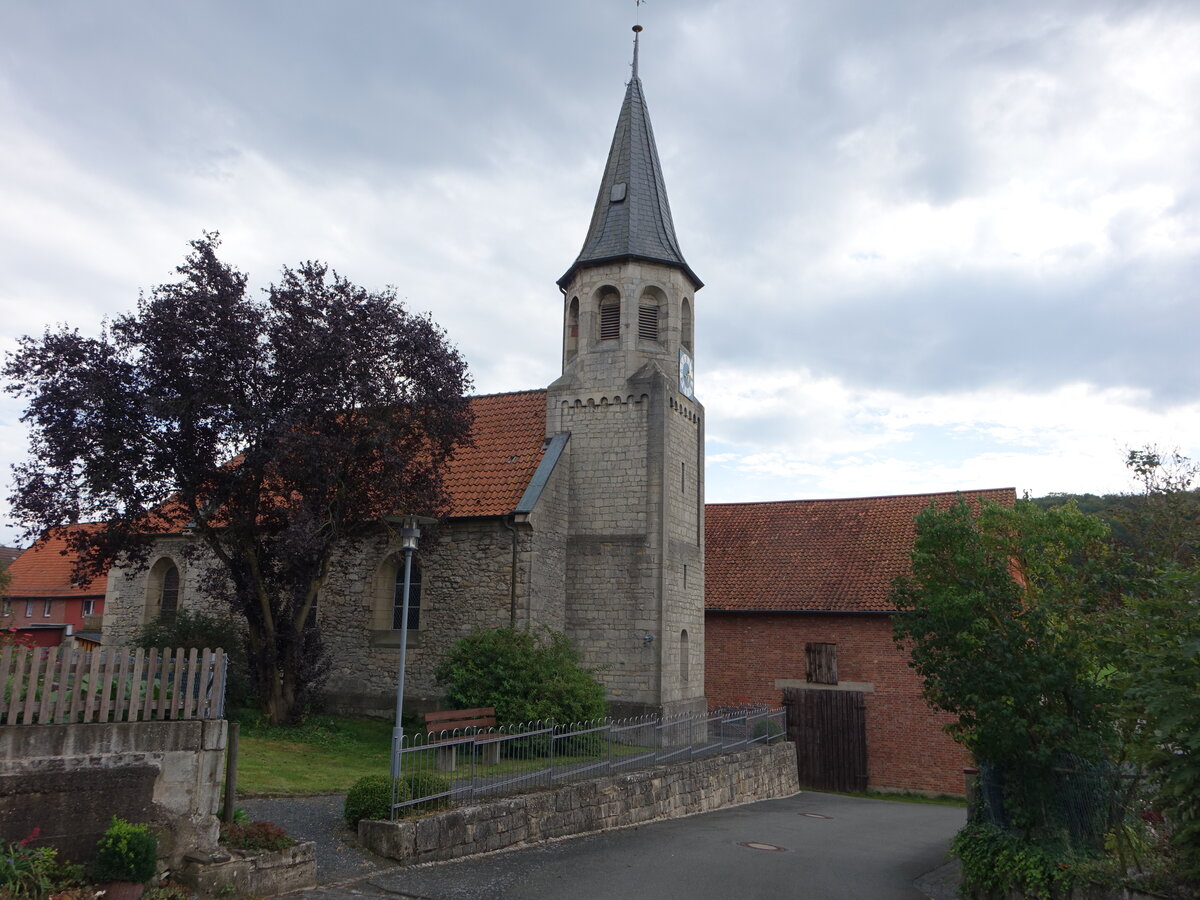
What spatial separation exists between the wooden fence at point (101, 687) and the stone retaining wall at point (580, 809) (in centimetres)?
281

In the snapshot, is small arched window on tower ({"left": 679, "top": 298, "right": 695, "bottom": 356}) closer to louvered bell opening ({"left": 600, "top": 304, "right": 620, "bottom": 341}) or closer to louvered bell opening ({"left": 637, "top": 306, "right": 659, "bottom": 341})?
louvered bell opening ({"left": 637, "top": 306, "right": 659, "bottom": 341})

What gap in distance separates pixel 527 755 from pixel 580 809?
1.18 meters

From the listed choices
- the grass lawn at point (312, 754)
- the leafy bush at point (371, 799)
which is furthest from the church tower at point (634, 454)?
the leafy bush at point (371, 799)

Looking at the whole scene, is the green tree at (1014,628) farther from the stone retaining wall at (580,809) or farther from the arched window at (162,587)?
the arched window at (162,587)

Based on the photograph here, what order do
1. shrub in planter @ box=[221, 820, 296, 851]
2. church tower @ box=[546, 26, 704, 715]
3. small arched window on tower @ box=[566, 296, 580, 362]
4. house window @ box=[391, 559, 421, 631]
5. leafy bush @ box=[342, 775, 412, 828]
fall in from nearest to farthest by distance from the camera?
shrub in planter @ box=[221, 820, 296, 851] < leafy bush @ box=[342, 775, 412, 828] < church tower @ box=[546, 26, 704, 715] < house window @ box=[391, 559, 421, 631] < small arched window on tower @ box=[566, 296, 580, 362]

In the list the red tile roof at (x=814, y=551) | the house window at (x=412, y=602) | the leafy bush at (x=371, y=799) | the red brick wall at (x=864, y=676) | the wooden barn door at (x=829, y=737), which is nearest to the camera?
the leafy bush at (x=371, y=799)

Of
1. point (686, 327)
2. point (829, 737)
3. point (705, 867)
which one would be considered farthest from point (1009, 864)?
point (829, 737)

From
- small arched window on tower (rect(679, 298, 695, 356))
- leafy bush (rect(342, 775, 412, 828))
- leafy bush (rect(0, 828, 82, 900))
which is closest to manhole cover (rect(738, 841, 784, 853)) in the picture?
leafy bush (rect(342, 775, 412, 828))

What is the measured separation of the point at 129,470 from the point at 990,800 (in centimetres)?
1576

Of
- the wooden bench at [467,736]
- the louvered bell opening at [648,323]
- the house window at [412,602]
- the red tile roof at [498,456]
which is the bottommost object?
the wooden bench at [467,736]

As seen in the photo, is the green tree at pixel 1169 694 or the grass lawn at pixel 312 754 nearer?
the green tree at pixel 1169 694

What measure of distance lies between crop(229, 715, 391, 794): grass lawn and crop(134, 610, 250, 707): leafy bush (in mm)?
1512

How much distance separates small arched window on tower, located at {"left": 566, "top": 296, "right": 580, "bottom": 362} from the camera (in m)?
23.2

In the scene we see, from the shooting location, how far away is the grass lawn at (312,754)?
13.2 m
